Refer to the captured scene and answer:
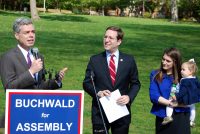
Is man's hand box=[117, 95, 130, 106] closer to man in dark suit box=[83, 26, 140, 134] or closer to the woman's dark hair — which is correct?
man in dark suit box=[83, 26, 140, 134]

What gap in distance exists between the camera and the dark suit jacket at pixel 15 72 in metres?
5.14

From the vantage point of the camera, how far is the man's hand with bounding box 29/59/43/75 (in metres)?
5.02

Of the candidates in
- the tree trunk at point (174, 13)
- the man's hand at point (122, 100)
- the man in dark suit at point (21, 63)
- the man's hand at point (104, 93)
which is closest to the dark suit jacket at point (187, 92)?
the man's hand at point (122, 100)

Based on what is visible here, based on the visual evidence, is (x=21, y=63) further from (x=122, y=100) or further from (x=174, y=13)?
(x=174, y=13)

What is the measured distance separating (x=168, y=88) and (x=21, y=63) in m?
2.10

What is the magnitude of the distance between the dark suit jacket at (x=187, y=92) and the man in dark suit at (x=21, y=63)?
168cm

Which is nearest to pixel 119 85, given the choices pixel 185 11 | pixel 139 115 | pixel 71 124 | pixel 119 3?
pixel 71 124

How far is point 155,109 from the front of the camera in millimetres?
6793

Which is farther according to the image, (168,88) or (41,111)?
(168,88)

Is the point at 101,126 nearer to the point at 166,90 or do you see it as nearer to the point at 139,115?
the point at 166,90

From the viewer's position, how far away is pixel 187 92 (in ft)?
21.2

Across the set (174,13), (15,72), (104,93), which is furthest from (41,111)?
(174,13)

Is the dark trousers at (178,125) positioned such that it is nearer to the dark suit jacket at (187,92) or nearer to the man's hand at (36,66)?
the dark suit jacket at (187,92)

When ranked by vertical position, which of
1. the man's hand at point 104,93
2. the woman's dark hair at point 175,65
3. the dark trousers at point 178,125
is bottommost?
the dark trousers at point 178,125
